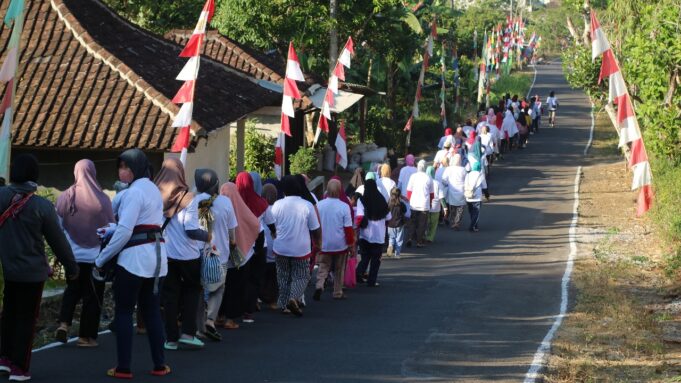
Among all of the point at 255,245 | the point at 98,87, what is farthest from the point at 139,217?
the point at 98,87

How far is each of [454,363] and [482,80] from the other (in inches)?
1554

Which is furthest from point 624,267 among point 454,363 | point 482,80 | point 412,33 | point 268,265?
point 482,80

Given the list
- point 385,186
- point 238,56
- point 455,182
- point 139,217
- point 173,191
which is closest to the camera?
point 139,217

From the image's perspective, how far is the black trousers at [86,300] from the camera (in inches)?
429

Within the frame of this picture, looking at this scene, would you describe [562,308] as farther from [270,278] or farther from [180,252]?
[180,252]

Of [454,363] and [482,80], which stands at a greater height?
[482,80]

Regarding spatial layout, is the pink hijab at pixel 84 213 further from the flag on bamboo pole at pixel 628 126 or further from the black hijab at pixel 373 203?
the black hijab at pixel 373 203

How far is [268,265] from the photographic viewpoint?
14578 millimetres

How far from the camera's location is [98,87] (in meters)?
20.0

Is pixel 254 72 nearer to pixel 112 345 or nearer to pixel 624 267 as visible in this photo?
pixel 624 267

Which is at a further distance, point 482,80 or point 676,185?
point 482,80

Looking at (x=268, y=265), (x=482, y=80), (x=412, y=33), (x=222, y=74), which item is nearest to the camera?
(x=268, y=265)

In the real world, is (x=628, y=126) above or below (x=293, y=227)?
above

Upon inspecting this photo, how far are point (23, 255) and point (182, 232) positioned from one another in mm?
2004
